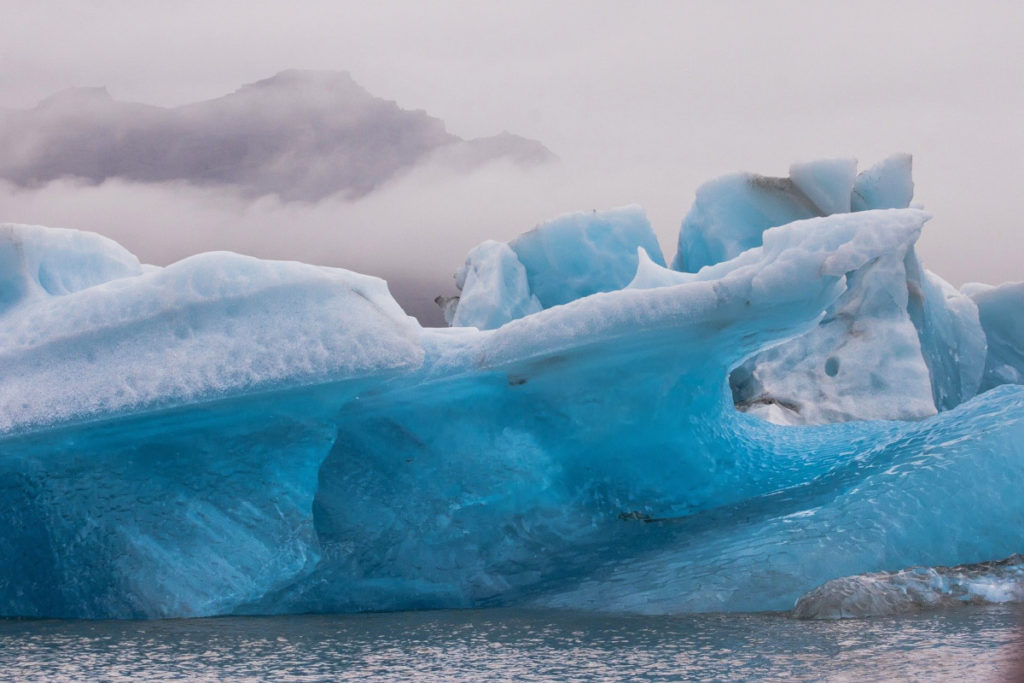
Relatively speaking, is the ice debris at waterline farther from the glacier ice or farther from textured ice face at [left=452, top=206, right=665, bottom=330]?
textured ice face at [left=452, top=206, right=665, bottom=330]

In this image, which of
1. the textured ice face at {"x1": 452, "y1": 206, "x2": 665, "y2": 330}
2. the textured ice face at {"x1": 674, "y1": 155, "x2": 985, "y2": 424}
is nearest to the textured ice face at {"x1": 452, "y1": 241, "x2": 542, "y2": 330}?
the textured ice face at {"x1": 452, "y1": 206, "x2": 665, "y2": 330}

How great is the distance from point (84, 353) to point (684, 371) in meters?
2.25

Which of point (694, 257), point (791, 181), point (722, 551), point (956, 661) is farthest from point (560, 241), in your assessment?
point (956, 661)

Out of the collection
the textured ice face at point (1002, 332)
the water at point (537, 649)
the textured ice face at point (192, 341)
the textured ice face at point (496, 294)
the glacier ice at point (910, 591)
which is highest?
the textured ice face at point (496, 294)

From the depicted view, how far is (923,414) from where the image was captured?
723cm

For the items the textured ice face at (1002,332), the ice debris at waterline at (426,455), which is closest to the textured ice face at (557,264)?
the textured ice face at (1002,332)

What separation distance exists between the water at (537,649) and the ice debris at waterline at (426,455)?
351 mm

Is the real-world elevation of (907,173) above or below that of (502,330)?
above

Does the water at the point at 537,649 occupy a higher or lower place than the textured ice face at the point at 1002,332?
lower

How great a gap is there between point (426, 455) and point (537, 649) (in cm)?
143

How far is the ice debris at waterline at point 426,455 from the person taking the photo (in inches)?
147

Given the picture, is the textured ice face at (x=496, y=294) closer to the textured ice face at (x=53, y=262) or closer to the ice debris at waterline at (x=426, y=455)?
the textured ice face at (x=53, y=262)

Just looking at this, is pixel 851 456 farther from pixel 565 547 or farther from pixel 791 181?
pixel 791 181

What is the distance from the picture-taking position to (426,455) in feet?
13.6
